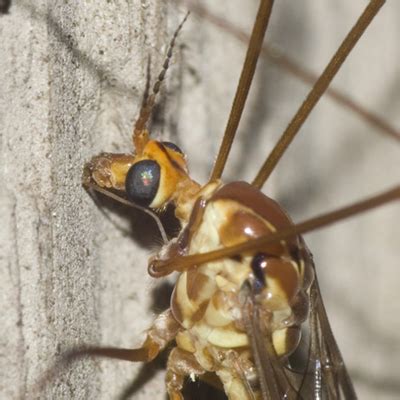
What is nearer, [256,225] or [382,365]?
[256,225]

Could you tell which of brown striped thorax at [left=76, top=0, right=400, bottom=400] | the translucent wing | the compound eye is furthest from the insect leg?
the compound eye

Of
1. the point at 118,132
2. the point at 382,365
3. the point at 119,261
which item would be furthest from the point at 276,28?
the point at 382,365

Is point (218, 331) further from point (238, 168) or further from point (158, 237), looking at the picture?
point (238, 168)

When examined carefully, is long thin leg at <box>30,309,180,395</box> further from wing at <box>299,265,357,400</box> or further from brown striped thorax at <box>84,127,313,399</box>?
wing at <box>299,265,357,400</box>

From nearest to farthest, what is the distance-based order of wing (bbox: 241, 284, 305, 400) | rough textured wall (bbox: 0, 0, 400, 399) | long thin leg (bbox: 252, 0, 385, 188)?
rough textured wall (bbox: 0, 0, 400, 399) → wing (bbox: 241, 284, 305, 400) → long thin leg (bbox: 252, 0, 385, 188)

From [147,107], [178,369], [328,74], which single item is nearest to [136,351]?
[178,369]

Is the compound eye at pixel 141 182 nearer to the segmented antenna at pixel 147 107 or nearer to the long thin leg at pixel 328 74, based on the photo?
the segmented antenna at pixel 147 107

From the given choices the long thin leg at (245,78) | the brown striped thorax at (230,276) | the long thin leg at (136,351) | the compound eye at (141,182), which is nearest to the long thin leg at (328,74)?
the brown striped thorax at (230,276)

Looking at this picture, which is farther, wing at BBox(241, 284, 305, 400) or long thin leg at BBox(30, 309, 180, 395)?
wing at BBox(241, 284, 305, 400)
